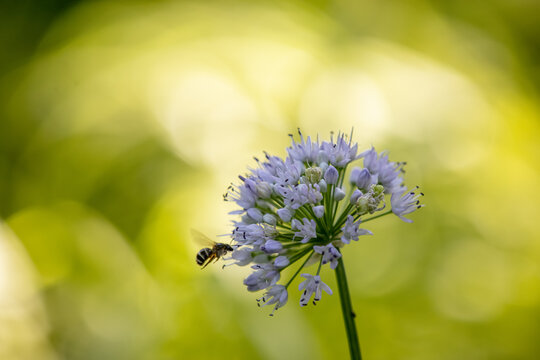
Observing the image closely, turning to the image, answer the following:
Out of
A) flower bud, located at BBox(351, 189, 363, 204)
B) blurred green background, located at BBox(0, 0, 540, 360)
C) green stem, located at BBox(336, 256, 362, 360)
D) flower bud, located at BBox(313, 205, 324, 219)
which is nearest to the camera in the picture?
green stem, located at BBox(336, 256, 362, 360)

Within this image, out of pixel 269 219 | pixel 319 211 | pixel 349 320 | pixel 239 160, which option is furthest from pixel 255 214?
pixel 239 160

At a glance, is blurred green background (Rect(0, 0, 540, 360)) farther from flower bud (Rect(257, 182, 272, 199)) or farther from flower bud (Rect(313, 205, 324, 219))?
flower bud (Rect(313, 205, 324, 219))

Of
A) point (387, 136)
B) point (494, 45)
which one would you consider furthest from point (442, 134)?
point (494, 45)

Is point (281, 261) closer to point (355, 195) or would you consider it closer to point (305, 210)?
point (305, 210)

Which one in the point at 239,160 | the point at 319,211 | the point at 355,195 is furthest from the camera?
the point at 239,160

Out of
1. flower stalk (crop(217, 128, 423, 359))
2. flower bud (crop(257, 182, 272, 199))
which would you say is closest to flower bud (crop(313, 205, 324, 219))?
flower stalk (crop(217, 128, 423, 359))

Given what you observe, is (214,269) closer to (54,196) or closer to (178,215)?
(178,215)

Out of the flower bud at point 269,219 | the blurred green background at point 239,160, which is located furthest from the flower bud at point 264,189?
the blurred green background at point 239,160

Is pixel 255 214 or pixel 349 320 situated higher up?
pixel 255 214
